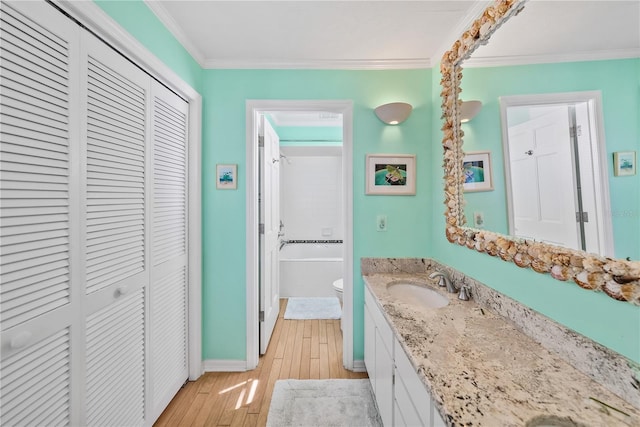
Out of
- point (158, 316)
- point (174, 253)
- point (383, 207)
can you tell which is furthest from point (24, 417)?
point (383, 207)

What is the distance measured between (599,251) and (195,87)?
2372 millimetres

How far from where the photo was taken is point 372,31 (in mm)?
1650

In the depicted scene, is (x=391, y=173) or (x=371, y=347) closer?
(x=371, y=347)

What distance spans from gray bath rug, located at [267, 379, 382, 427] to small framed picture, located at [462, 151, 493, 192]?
4.98ft

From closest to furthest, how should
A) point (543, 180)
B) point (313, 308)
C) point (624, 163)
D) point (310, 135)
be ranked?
point (624, 163) → point (543, 180) → point (313, 308) → point (310, 135)

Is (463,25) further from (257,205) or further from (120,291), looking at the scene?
(120,291)

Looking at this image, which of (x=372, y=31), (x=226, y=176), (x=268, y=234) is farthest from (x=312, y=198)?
(x=372, y=31)

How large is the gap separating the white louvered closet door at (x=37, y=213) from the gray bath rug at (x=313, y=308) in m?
2.19

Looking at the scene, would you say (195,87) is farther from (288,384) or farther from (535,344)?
(535,344)

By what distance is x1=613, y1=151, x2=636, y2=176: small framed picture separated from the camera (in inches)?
28.7

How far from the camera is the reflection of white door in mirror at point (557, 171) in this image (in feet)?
2.66

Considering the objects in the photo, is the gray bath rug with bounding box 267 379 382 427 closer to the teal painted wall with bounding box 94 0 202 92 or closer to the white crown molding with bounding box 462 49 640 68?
the white crown molding with bounding box 462 49 640 68

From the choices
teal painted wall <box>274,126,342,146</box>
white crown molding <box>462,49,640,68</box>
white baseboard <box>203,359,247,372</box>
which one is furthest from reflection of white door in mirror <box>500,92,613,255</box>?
teal painted wall <box>274,126,342,146</box>

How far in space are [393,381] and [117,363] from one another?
1330 mm
